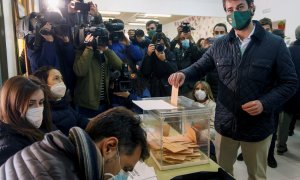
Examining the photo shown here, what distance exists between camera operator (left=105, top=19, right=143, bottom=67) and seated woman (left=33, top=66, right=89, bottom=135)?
821 millimetres

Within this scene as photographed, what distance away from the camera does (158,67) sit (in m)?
2.66

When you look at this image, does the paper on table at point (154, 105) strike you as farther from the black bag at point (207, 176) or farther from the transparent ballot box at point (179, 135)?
the black bag at point (207, 176)

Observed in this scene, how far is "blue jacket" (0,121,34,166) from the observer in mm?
1063

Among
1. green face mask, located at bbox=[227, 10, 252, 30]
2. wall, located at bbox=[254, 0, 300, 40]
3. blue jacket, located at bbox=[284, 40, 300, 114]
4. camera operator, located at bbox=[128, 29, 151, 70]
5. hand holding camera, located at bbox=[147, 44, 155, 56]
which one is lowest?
blue jacket, located at bbox=[284, 40, 300, 114]

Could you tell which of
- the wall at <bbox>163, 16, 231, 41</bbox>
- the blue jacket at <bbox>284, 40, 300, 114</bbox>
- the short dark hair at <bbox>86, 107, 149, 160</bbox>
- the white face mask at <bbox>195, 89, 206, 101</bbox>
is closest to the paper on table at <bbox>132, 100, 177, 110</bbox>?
the short dark hair at <bbox>86, 107, 149, 160</bbox>

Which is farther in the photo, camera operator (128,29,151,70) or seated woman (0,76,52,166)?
camera operator (128,29,151,70)

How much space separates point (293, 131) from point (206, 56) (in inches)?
111

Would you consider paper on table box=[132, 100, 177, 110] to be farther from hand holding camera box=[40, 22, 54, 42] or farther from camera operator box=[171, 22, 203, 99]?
camera operator box=[171, 22, 203, 99]

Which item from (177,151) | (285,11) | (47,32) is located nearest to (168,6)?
(285,11)

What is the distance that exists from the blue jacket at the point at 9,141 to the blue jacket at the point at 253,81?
105cm

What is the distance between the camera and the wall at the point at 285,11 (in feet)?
14.9

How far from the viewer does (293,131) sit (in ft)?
12.3

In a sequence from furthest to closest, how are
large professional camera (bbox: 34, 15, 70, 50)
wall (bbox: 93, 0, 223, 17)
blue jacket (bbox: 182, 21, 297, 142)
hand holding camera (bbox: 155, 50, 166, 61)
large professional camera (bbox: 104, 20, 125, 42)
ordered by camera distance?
1. wall (bbox: 93, 0, 223, 17)
2. hand holding camera (bbox: 155, 50, 166, 61)
3. large professional camera (bbox: 104, 20, 125, 42)
4. large professional camera (bbox: 34, 15, 70, 50)
5. blue jacket (bbox: 182, 21, 297, 142)

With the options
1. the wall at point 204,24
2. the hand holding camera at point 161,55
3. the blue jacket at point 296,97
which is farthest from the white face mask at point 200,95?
the wall at point 204,24
